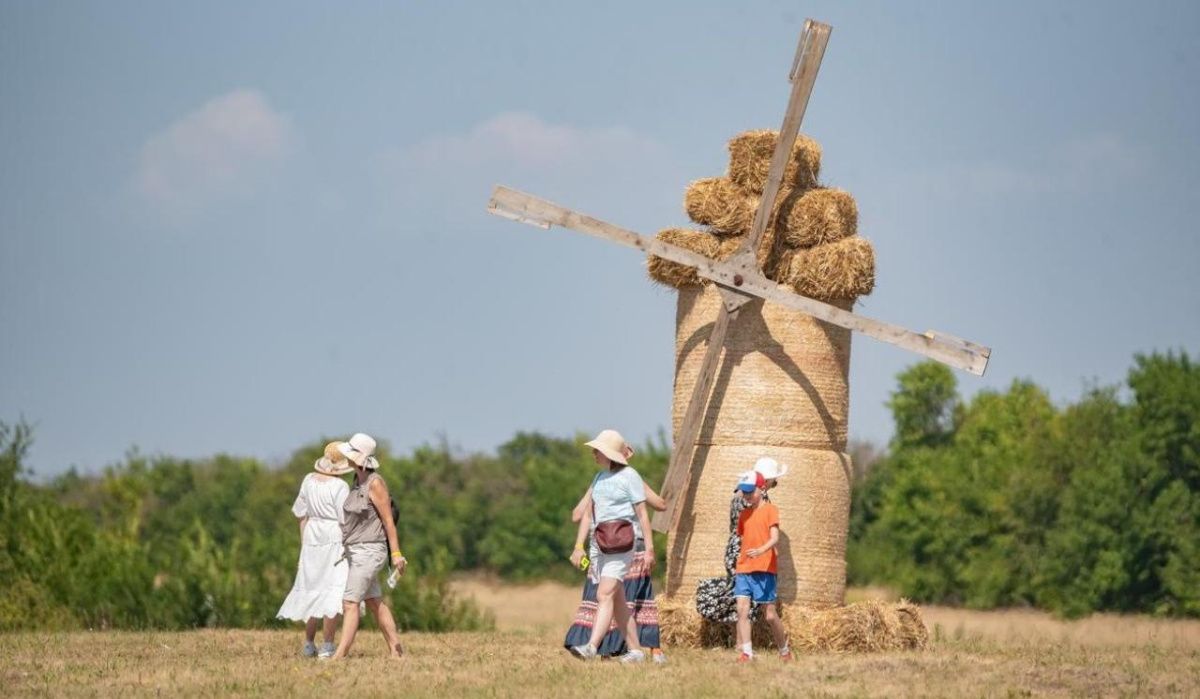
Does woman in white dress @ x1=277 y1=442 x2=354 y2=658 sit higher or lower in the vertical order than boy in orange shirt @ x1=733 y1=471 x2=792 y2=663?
lower

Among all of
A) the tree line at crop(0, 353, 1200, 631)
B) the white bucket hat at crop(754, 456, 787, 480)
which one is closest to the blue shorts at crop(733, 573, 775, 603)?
the white bucket hat at crop(754, 456, 787, 480)

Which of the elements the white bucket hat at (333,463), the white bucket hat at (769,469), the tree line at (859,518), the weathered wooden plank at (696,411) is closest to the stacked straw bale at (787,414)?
the weathered wooden plank at (696,411)

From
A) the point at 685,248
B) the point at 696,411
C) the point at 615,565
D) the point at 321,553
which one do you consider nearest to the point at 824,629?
the point at 696,411

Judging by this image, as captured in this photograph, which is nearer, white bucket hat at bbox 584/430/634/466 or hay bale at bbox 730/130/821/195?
white bucket hat at bbox 584/430/634/466

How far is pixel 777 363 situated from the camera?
61.4 ft

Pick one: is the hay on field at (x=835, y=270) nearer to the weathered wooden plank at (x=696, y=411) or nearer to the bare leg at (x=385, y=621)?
the weathered wooden plank at (x=696, y=411)

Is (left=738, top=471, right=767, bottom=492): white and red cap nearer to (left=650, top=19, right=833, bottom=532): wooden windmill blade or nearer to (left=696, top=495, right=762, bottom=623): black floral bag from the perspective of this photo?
(left=696, top=495, right=762, bottom=623): black floral bag

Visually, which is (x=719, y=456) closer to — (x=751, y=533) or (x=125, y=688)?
(x=751, y=533)

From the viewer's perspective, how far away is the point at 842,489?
1891 centimetres

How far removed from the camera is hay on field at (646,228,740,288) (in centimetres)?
1911

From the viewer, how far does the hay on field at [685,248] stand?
19.1 metres

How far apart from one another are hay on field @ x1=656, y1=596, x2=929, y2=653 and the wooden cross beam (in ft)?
2.98

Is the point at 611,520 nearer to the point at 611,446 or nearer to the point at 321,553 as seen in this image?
the point at 611,446

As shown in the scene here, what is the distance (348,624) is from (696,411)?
3.82 metres
